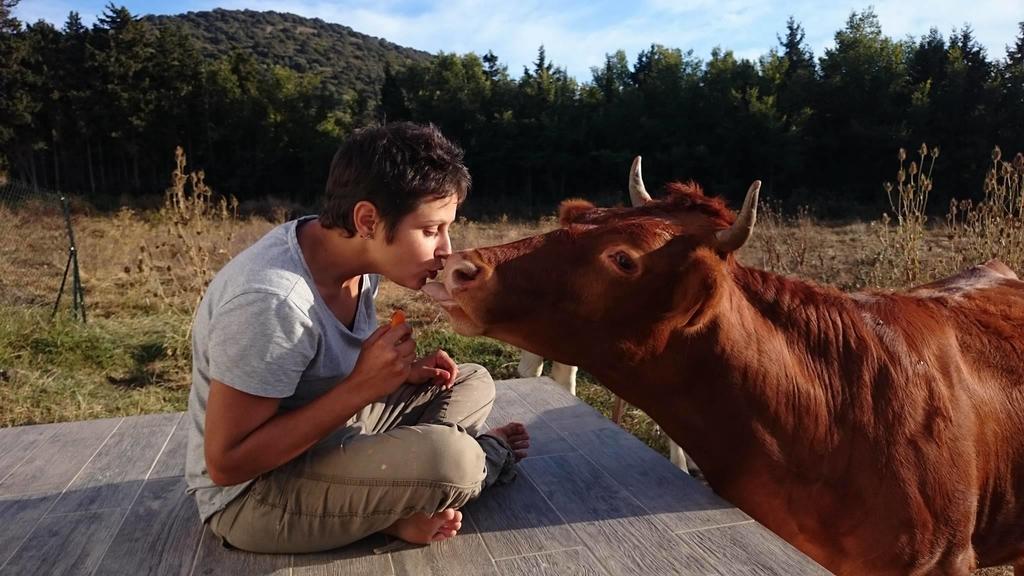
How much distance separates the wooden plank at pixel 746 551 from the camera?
182cm

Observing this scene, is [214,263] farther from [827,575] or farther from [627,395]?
[827,575]

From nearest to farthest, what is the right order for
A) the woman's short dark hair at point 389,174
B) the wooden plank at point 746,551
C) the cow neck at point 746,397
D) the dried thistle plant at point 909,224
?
1. the wooden plank at point 746,551
2. the woman's short dark hair at point 389,174
3. the cow neck at point 746,397
4. the dried thistle plant at point 909,224

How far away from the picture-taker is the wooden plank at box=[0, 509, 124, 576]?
193 cm

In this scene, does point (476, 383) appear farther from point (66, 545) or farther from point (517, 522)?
point (66, 545)

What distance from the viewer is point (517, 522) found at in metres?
2.15

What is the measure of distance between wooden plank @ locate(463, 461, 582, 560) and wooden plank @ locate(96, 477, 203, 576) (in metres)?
0.81

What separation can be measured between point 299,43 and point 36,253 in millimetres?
80661

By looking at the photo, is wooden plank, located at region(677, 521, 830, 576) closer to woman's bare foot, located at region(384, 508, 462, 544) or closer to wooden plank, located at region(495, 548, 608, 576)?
wooden plank, located at region(495, 548, 608, 576)

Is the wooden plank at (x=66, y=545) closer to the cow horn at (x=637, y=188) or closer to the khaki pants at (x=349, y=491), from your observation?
the khaki pants at (x=349, y=491)

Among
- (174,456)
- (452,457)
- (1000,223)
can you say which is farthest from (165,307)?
(1000,223)

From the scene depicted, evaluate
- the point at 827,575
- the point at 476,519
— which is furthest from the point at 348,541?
the point at 827,575

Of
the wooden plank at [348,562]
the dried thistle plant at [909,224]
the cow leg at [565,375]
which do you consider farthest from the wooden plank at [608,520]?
the dried thistle plant at [909,224]

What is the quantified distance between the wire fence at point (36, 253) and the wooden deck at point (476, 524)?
18.0 ft

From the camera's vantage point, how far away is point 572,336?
7.14 feet
